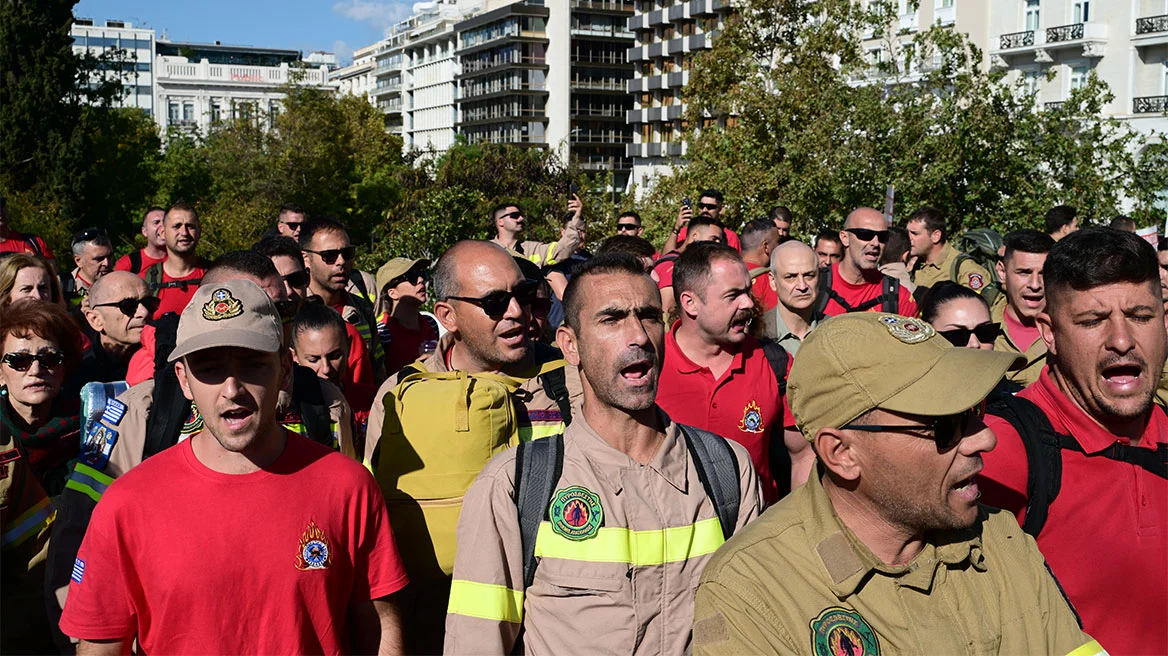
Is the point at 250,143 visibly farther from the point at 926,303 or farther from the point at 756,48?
the point at 926,303

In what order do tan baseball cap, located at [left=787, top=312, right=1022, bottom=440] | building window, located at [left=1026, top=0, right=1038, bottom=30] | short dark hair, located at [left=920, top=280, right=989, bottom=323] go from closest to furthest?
tan baseball cap, located at [left=787, top=312, right=1022, bottom=440]
short dark hair, located at [left=920, top=280, right=989, bottom=323]
building window, located at [left=1026, top=0, right=1038, bottom=30]

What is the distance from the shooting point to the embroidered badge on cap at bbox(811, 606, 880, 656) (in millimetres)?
2592

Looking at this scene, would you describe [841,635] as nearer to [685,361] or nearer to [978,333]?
[685,361]

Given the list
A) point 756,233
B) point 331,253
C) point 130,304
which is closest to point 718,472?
point 130,304

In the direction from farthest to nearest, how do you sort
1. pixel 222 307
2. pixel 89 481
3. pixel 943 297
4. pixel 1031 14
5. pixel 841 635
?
1. pixel 1031 14
2. pixel 943 297
3. pixel 89 481
4. pixel 222 307
5. pixel 841 635

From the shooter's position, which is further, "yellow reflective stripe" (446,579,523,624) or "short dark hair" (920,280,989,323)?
"short dark hair" (920,280,989,323)

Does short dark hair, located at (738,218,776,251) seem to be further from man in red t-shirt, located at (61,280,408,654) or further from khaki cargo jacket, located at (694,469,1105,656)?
khaki cargo jacket, located at (694,469,1105,656)

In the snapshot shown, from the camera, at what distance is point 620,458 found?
367cm

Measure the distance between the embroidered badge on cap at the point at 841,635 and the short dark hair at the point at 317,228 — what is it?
5.63 meters

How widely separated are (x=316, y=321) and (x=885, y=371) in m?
3.74

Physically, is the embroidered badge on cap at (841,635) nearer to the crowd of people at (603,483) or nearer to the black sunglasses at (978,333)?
the crowd of people at (603,483)

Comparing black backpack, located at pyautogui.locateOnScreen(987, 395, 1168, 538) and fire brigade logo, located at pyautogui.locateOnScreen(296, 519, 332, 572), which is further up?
black backpack, located at pyautogui.locateOnScreen(987, 395, 1168, 538)

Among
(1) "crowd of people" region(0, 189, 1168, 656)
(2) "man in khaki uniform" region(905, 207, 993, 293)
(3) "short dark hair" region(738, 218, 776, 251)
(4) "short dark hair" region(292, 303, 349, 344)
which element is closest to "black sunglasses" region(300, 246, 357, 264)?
(4) "short dark hair" region(292, 303, 349, 344)

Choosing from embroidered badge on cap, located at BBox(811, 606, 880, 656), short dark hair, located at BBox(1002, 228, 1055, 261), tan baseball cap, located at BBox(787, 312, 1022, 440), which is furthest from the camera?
short dark hair, located at BBox(1002, 228, 1055, 261)
